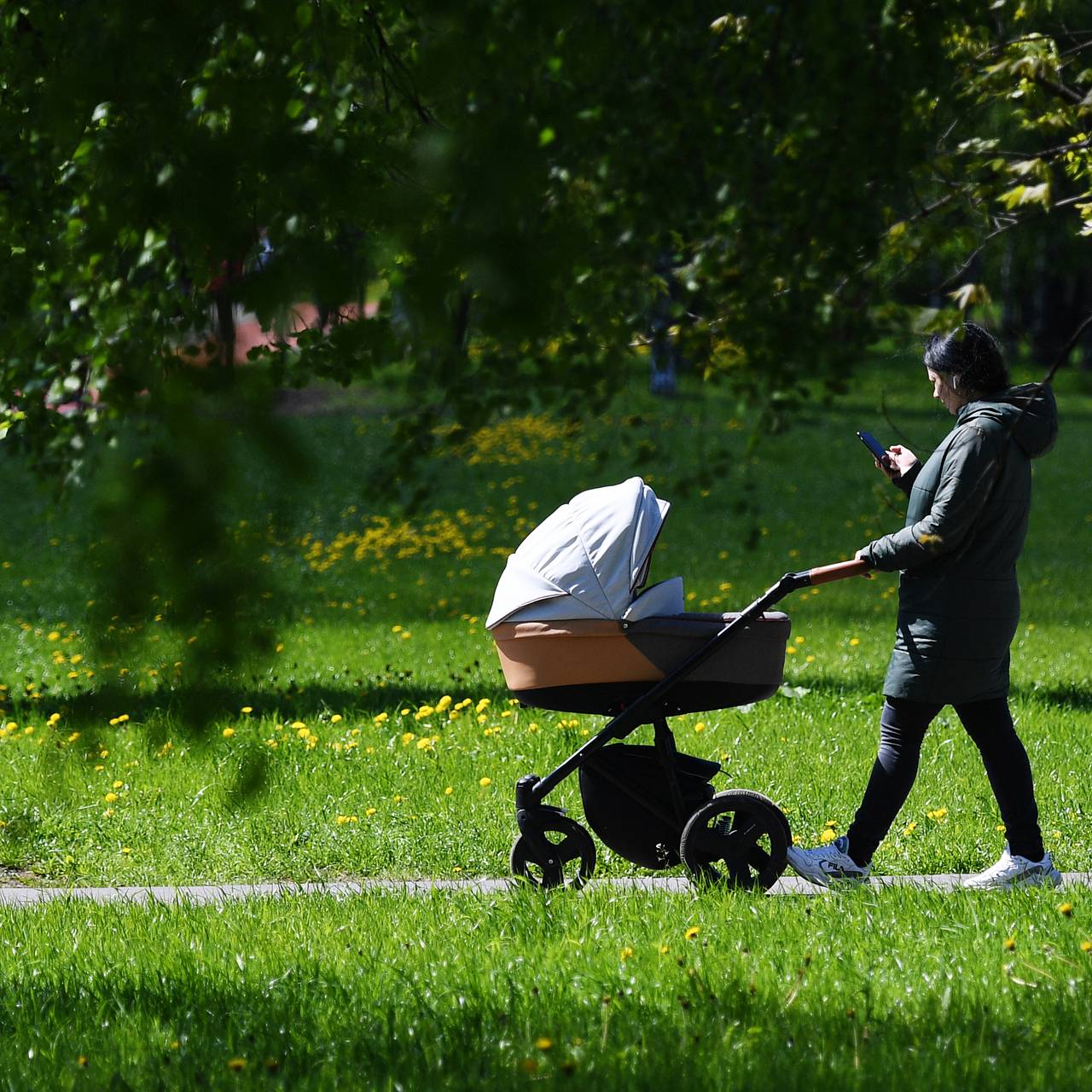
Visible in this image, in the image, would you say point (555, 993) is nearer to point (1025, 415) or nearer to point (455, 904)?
point (455, 904)

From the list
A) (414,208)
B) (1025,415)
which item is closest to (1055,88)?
(1025,415)

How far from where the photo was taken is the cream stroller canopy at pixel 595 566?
14.6 ft

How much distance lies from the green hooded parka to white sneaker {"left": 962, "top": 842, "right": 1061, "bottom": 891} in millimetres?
561

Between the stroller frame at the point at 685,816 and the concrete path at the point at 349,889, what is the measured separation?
117mm

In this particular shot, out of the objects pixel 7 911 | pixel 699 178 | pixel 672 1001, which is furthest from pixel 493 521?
pixel 672 1001

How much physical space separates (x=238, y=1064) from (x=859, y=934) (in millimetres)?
1748

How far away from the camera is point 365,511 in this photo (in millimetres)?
18422

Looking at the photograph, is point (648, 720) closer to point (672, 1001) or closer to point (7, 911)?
point (672, 1001)

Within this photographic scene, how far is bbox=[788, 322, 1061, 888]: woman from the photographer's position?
176 inches

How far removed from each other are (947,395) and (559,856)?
73.2 inches

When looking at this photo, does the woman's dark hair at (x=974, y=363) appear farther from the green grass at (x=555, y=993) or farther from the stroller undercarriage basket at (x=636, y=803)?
the green grass at (x=555, y=993)

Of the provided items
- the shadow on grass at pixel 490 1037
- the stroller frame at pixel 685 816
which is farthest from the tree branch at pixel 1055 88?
the shadow on grass at pixel 490 1037

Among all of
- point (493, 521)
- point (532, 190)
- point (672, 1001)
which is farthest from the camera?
point (493, 521)

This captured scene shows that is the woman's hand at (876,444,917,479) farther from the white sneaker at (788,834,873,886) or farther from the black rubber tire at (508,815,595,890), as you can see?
the black rubber tire at (508,815,595,890)
